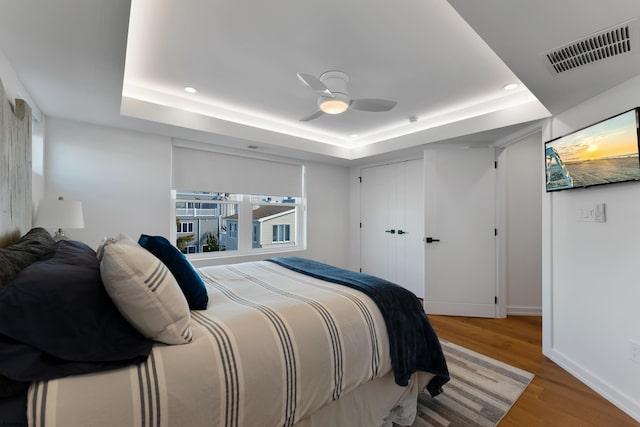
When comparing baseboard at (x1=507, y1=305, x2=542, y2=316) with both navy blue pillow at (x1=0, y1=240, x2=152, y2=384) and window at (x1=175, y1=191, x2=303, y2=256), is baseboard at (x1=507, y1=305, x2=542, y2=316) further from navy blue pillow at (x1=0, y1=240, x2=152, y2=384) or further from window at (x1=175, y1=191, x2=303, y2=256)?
navy blue pillow at (x1=0, y1=240, x2=152, y2=384)

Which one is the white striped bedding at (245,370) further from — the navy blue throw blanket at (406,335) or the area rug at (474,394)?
the area rug at (474,394)

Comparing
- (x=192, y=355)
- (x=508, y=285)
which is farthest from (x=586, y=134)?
(x=192, y=355)

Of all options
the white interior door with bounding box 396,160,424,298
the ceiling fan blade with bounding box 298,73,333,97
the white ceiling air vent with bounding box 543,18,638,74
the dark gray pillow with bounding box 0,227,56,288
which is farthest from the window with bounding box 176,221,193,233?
the white ceiling air vent with bounding box 543,18,638,74

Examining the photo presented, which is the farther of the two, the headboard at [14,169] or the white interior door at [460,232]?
the white interior door at [460,232]

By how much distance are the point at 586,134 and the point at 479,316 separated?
2.34m

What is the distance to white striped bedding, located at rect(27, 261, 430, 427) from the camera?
916mm

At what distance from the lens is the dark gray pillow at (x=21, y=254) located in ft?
3.53

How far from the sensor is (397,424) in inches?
68.5

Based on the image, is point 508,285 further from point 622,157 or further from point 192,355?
point 192,355

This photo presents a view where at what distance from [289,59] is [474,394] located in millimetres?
2747

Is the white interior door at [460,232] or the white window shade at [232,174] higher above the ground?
the white window shade at [232,174]

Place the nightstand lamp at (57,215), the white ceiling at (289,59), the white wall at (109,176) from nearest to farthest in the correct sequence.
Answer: the white ceiling at (289,59), the nightstand lamp at (57,215), the white wall at (109,176)

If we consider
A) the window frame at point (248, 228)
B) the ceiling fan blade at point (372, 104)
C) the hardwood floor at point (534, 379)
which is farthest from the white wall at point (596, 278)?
the window frame at point (248, 228)

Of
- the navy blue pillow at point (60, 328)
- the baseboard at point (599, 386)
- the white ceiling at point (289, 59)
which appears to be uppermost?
the white ceiling at point (289, 59)
